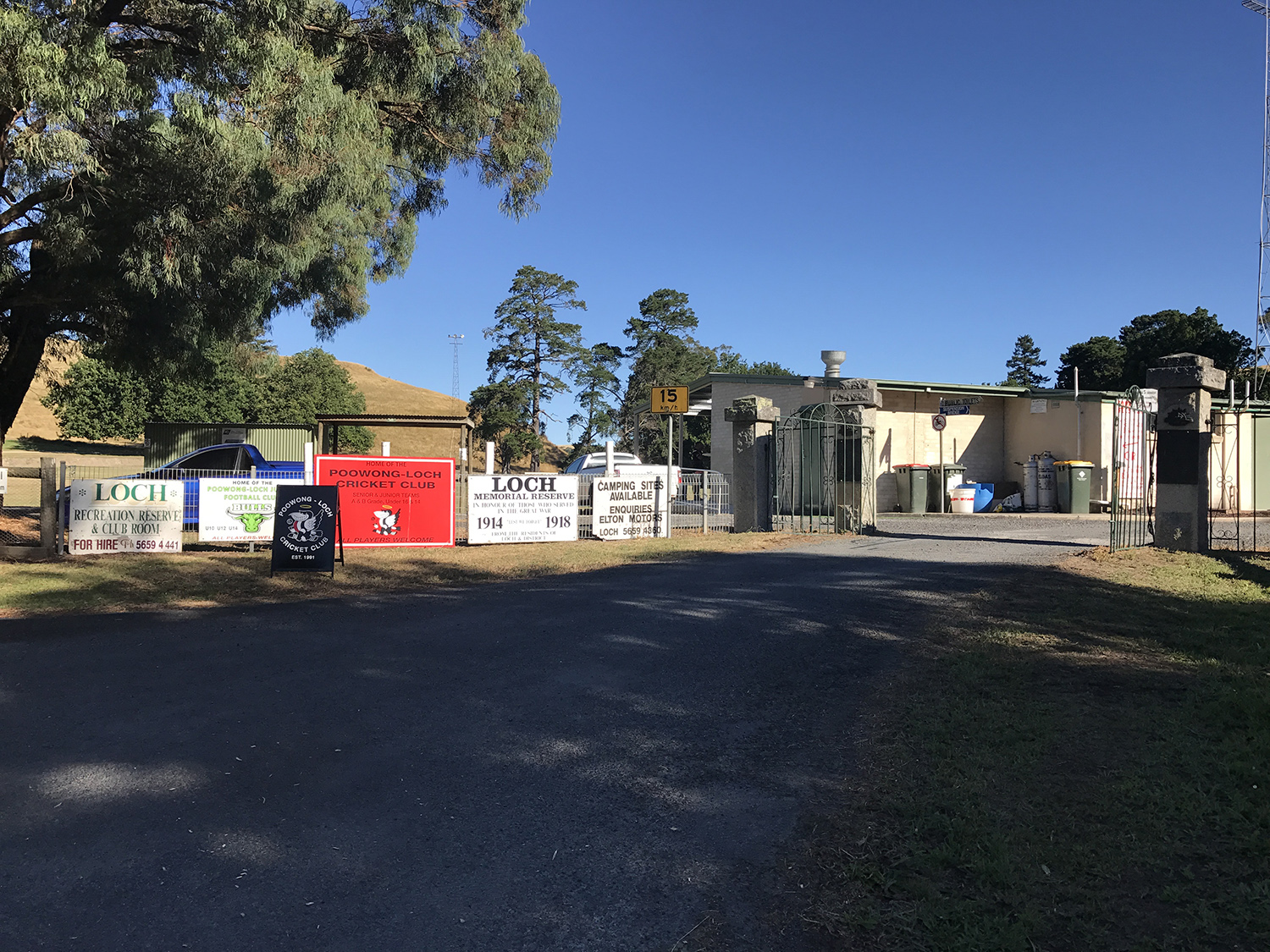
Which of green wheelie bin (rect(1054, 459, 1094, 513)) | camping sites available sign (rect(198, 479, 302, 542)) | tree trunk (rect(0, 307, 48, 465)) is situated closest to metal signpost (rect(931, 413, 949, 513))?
green wheelie bin (rect(1054, 459, 1094, 513))

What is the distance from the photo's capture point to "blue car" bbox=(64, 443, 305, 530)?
15555 millimetres

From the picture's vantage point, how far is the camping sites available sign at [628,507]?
55.0ft

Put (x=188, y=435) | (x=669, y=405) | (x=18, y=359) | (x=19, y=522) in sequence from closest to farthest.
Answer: (x=18, y=359) → (x=669, y=405) → (x=19, y=522) → (x=188, y=435)

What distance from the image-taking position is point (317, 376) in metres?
64.2

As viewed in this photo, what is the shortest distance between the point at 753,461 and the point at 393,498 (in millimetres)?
6936

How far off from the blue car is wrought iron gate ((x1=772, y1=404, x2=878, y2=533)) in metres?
9.15

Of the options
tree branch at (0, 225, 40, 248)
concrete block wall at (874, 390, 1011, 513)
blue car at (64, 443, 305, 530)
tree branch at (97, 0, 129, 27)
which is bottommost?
blue car at (64, 443, 305, 530)

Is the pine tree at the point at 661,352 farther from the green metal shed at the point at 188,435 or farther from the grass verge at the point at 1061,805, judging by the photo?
the grass verge at the point at 1061,805

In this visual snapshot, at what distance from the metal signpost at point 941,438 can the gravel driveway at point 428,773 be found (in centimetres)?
1602

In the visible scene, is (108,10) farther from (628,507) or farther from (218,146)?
(628,507)

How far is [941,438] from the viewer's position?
26.2 m

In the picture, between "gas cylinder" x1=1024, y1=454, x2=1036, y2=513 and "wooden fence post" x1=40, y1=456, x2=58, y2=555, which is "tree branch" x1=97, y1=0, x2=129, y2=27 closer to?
"wooden fence post" x1=40, y1=456, x2=58, y2=555

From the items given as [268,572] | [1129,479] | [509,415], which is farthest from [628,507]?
[509,415]

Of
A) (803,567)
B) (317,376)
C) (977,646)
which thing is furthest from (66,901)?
(317,376)
